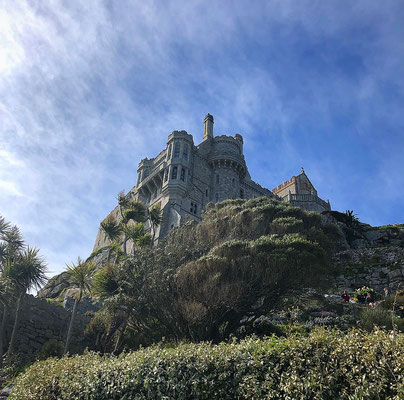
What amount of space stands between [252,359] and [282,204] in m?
18.9

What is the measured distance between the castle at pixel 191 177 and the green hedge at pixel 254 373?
26.5 m

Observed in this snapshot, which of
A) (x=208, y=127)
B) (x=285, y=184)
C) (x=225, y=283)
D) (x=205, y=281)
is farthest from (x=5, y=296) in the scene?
(x=285, y=184)

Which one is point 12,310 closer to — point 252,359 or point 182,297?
point 182,297

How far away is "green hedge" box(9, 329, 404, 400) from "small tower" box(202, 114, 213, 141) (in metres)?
43.5

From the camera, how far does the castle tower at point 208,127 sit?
2091 inches

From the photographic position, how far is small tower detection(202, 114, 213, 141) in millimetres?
53056

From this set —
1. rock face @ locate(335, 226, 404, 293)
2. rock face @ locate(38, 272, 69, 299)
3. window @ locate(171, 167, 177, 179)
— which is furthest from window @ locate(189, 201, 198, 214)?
rock face @ locate(335, 226, 404, 293)

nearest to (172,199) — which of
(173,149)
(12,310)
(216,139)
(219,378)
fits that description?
(173,149)

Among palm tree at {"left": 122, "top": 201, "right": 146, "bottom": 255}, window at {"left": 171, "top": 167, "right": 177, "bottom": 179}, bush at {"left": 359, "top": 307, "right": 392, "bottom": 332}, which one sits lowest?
bush at {"left": 359, "top": 307, "right": 392, "bottom": 332}

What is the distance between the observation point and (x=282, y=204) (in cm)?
2705

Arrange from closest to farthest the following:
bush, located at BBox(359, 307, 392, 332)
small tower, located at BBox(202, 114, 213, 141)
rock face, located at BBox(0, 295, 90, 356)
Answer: bush, located at BBox(359, 307, 392, 332)
rock face, located at BBox(0, 295, 90, 356)
small tower, located at BBox(202, 114, 213, 141)

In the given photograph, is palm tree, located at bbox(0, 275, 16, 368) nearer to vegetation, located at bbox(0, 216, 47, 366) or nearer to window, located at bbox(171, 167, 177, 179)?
vegetation, located at bbox(0, 216, 47, 366)

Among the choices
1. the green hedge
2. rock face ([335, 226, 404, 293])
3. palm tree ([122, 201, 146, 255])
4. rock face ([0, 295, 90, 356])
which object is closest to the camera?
the green hedge

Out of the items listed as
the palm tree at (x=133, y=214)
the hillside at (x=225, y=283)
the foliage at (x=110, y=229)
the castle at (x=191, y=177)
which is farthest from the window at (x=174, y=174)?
the hillside at (x=225, y=283)
